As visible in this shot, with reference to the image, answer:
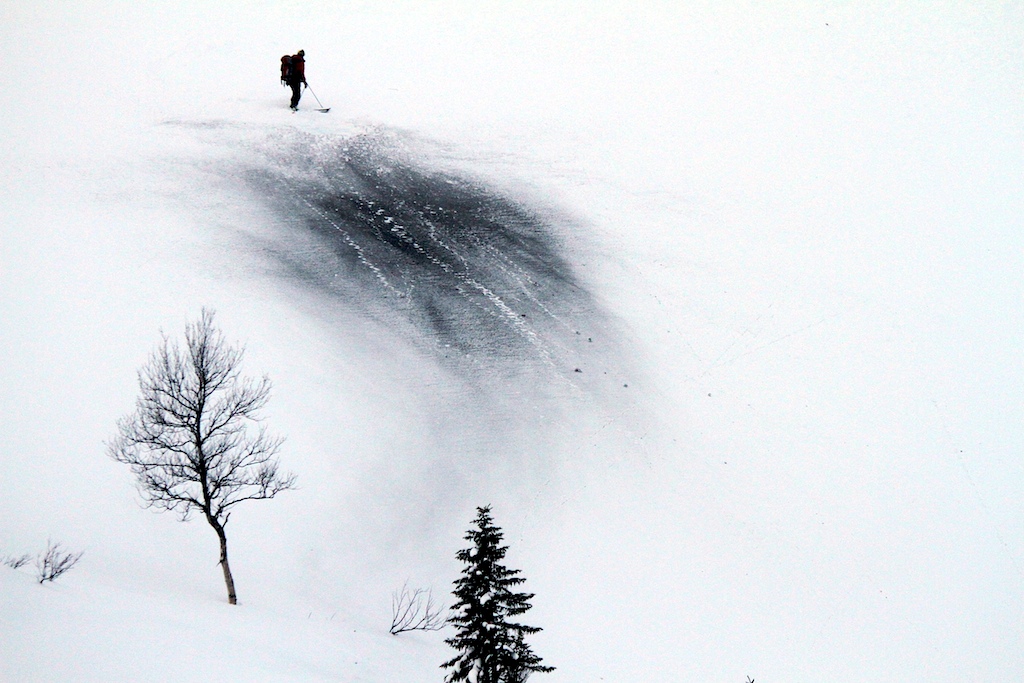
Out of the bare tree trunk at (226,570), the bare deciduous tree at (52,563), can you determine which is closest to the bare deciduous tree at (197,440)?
the bare tree trunk at (226,570)

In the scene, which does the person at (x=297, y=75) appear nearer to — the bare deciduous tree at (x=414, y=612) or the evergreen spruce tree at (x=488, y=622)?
the bare deciduous tree at (x=414, y=612)

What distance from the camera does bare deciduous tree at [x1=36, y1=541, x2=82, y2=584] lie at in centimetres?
1279

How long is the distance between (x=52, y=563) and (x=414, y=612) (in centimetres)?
727

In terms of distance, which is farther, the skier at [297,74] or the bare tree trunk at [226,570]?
the skier at [297,74]

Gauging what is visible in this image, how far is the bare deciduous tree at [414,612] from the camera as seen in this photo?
1652cm

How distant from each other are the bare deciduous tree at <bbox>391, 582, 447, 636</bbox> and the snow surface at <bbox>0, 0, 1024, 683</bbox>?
339 millimetres

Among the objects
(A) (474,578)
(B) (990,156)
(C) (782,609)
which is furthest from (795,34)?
(A) (474,578)

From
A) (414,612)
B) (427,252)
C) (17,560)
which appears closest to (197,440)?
(17,560)

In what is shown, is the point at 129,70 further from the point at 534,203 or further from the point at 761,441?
the point at 761,441

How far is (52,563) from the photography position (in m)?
13.4

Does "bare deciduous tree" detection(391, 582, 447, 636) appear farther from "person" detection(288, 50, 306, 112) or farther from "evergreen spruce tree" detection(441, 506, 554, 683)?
"person" detection(288, 50, 306, 112)

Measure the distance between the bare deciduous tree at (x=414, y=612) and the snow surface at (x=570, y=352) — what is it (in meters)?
0.34

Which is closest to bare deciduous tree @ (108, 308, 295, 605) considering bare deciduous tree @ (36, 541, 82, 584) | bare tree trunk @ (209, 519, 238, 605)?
bare tree trunk @ (209, 519, 238, 605)

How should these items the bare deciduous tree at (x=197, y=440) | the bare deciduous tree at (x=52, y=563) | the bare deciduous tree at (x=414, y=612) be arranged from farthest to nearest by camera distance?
the bare deciduous tree at (x=414, y=612), the bare deciduous tree at (x=197, y=440), the bare deciduous tree at (x=52, y=563)
